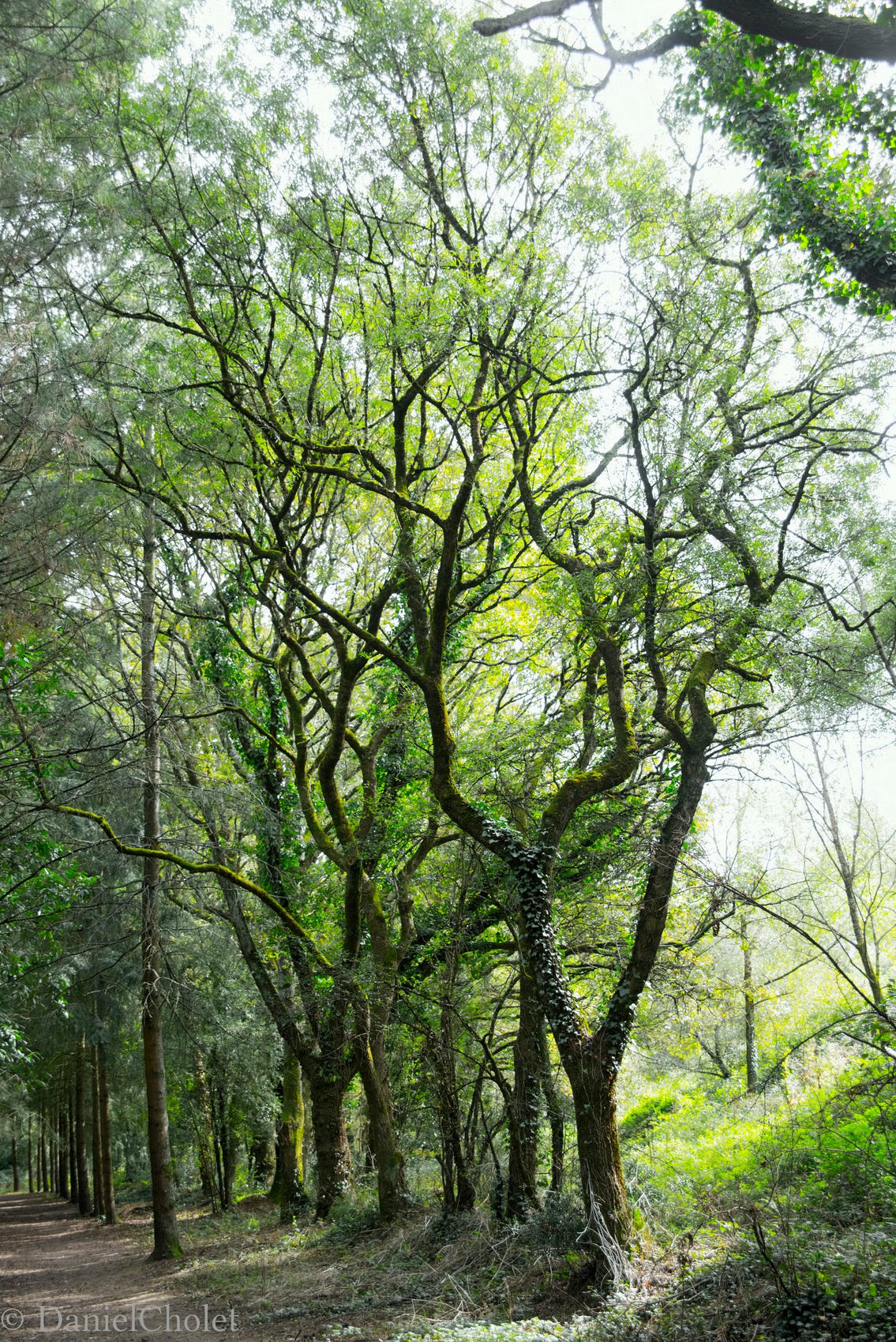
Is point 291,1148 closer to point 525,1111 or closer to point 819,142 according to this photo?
point 525,1111

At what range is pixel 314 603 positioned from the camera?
869cm

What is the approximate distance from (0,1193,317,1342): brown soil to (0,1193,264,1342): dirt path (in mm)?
10

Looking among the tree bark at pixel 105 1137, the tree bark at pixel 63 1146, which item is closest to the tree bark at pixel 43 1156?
the tree bark at pixel 63 1146

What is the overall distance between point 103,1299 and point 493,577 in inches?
370

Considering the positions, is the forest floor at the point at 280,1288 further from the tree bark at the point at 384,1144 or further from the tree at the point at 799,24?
the tree at the point at 799,24

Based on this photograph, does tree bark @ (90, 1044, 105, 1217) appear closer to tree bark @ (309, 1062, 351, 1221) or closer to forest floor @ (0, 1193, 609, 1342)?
forest floor @ (0, 1193, 609, 1342)

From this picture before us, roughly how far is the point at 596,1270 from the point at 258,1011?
37.2ft

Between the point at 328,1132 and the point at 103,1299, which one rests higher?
the point at 328,1132

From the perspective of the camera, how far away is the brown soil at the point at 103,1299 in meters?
7.21

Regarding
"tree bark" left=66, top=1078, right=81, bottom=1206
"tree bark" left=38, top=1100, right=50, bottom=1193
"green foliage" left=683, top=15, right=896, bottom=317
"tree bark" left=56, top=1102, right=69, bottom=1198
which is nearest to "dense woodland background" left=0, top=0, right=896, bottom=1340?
"green foliage" left=683, top=15, right=896, bottom=317

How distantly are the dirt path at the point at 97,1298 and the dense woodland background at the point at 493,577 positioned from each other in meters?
1.03

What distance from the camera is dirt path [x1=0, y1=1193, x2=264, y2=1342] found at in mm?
7305

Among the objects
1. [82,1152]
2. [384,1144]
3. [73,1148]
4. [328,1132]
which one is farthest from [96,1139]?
[384,1144]

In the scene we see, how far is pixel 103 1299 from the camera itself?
878 centimetres
